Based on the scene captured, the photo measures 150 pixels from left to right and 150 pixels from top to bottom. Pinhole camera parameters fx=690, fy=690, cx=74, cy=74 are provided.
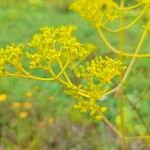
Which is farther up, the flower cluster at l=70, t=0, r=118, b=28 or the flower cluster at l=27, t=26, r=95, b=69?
the flower cluster at l=70, t=0, r=118, b=28

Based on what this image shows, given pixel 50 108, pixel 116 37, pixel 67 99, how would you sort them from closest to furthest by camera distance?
1. pixel 50 108
2. pixel 67 99
3. pixel 116 37

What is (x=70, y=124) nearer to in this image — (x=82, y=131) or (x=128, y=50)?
(x=82, y=131)

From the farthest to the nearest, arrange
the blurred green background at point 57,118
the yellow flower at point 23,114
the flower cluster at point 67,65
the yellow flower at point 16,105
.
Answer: the yellow flower at point 16,105
the yellow flower at point 23,114
the blurred green background at point 57,118
the flower cluster at point 67,65

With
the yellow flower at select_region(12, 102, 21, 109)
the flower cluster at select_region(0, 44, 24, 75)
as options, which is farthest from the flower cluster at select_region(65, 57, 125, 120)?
the yellow flower at select_region(12, 102, 21, 109)

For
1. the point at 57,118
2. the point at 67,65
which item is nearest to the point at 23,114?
the point at 57,118

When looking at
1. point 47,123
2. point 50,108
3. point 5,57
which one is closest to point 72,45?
point 5,57

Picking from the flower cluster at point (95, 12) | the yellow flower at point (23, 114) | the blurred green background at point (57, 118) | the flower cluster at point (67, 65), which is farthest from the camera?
the yellow flower at point (23, 114)

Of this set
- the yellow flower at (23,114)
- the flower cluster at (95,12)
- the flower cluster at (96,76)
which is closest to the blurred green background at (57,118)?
the yellow flower at (23,114)

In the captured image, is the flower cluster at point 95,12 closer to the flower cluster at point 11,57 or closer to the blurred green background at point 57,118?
the flower cluster at point 11,57

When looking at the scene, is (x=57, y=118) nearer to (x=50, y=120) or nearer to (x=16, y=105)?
(x=50, y=120)

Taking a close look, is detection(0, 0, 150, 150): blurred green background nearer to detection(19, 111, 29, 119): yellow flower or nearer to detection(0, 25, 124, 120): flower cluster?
detection(19, 111, 29, 119): yellow flower

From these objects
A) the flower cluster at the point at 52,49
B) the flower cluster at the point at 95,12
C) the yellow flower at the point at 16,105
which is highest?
the flower cluster at the point at 95,12
